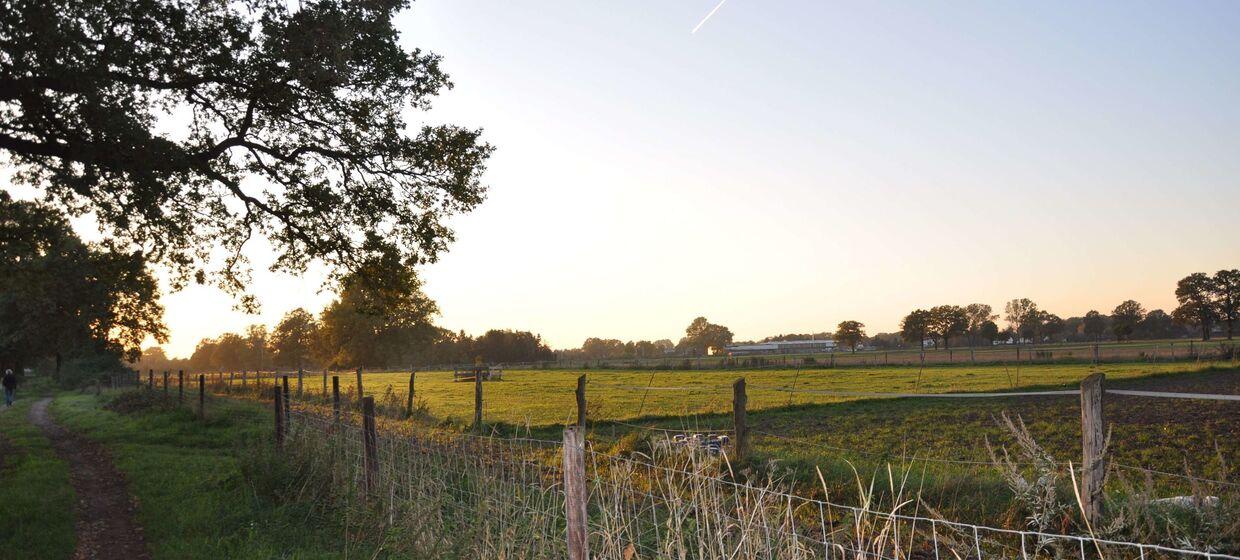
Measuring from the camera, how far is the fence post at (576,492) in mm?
4059

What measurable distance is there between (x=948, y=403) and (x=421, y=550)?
24942 mm

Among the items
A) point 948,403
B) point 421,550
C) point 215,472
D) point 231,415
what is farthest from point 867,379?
point 421,550

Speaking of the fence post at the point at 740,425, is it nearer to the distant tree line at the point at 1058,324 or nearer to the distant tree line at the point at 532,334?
the distant tree line at the point at 532,334

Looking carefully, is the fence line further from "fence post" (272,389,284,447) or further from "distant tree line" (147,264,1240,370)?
"distant tree line" (147,264,1240,370)

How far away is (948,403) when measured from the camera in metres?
27.6

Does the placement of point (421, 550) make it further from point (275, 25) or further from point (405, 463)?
point (275, 25)

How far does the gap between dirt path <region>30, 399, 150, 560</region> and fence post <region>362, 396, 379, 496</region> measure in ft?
7.40

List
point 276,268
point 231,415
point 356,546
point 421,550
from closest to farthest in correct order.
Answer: point 421,550 < point 356,546 < point 276,268 < point 231,415

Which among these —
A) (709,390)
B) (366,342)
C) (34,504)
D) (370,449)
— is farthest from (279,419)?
(366,342)

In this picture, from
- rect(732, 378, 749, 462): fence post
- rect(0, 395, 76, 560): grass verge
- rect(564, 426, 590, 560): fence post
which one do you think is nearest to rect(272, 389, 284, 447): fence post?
rect(0, 395, 76, 560): grass verge

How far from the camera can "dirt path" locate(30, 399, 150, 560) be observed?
329 inches

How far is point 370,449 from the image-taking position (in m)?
8.55

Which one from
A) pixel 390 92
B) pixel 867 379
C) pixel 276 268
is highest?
pixel 390 92

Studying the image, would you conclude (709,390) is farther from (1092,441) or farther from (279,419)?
(1092,441)
